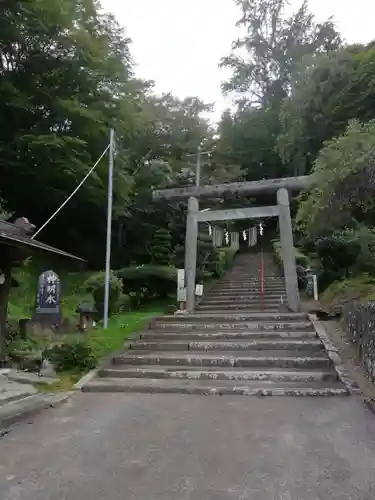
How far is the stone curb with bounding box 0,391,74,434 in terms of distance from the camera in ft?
15.9

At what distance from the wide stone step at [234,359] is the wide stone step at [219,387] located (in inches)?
34.9

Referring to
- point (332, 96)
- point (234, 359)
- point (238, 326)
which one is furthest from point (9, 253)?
point (332, 96)

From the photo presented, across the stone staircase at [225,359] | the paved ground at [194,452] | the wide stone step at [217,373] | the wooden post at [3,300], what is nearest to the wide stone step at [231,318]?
the stone staircase at [225,359]

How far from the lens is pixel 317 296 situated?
604 inches

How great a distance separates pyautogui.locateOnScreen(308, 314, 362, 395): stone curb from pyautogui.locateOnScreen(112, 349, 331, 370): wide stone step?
0.15 m

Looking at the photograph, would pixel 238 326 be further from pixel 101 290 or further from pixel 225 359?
pixel 101 290

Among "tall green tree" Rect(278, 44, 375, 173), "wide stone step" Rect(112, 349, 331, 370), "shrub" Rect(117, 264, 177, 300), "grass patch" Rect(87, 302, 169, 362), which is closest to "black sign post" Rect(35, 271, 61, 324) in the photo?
"grass patch" Rect(87, 302, 169, 362)

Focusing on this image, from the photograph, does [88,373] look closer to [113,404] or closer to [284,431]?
[113,404]

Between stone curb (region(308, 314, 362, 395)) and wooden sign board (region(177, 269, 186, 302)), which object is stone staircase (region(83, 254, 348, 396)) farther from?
wooden sign board (region(177, 269, 186, 302))

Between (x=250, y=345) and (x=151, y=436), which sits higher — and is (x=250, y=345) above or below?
above

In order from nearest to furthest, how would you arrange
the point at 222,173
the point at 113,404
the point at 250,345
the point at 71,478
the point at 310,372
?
the point at 71,478, the point at 113,404, the point at 310,372, the point at 250,345, the point at 222,173

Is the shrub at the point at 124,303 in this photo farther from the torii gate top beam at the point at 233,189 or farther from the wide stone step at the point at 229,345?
the wide stone step at the point at 229,345

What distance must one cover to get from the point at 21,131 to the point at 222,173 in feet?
33.6

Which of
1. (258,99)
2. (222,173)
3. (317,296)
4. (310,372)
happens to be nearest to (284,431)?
(310,372)
